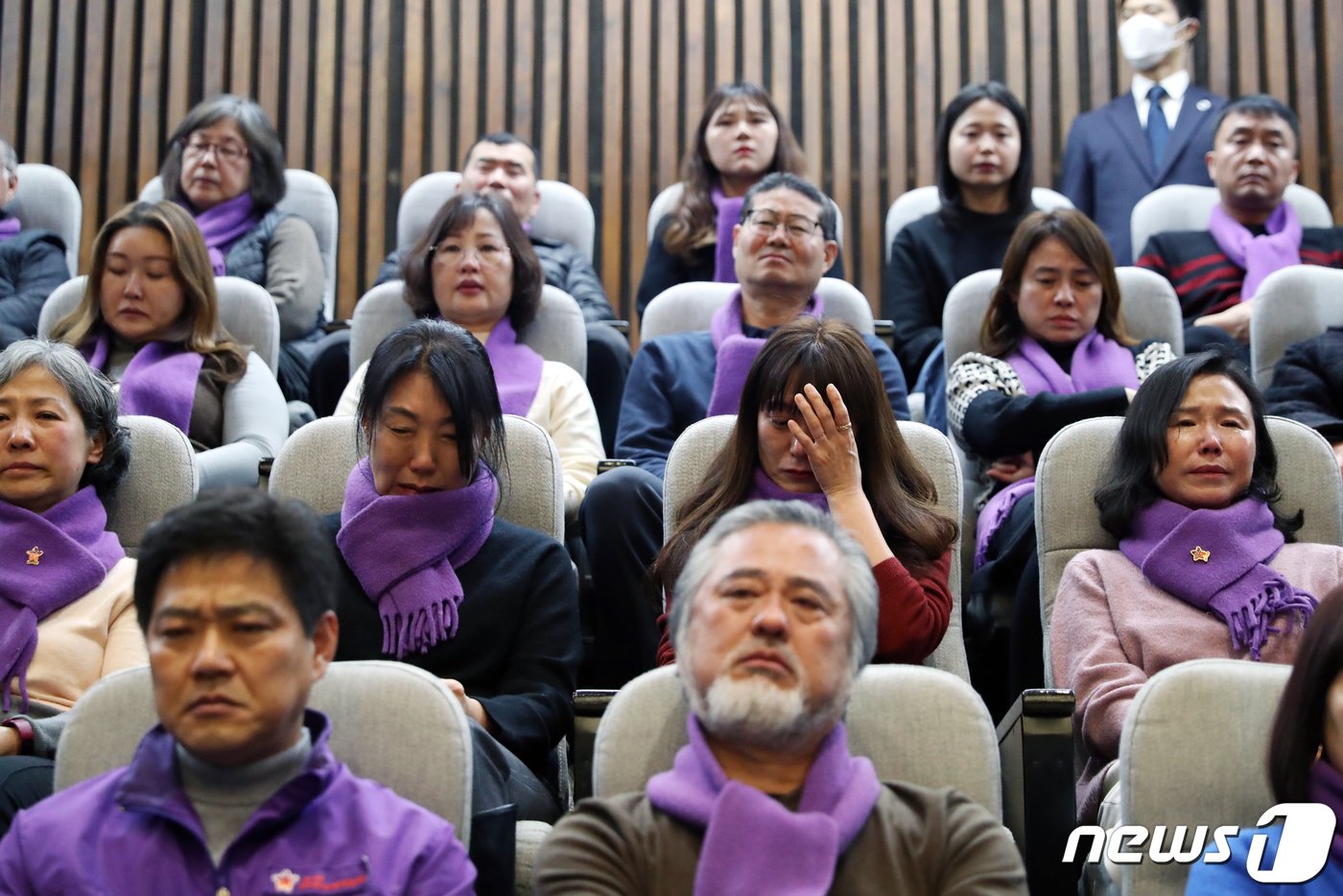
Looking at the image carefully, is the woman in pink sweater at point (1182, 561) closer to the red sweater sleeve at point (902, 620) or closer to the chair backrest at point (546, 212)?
the red sweater sleeve at point (902, 620)

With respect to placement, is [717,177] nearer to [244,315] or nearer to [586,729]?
[244,315]

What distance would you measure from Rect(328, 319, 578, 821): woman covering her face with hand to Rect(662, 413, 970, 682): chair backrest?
9.4 inches

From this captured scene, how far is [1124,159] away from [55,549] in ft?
10.9

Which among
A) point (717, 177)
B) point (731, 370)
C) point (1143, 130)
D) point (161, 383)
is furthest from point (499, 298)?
point (1143, 130)

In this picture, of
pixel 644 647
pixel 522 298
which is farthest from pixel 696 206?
pixel 644 647

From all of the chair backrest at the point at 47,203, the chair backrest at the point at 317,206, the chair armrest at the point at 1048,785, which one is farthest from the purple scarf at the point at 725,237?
the chair armrest at the point at 1048,785

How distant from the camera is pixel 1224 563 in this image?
2555mm

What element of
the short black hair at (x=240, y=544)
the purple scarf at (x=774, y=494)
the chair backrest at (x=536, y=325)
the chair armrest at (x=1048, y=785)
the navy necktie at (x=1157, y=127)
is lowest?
the chair armrest at (x=1048, y=785)

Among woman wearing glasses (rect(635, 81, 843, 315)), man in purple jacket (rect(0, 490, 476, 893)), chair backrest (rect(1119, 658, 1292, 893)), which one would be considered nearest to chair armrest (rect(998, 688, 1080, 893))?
chair backrest (rect(1119, 658, 1292, 893))

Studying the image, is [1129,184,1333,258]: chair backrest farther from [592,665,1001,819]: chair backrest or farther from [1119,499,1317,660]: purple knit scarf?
[592,665,1001,819]: chair backrest

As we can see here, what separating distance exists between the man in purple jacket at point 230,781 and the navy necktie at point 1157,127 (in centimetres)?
362

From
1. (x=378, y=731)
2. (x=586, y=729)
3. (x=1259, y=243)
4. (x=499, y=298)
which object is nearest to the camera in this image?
(x=378, y=731)

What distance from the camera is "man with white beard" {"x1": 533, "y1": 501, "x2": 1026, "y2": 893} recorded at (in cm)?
179

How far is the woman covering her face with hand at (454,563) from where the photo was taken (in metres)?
2.40
